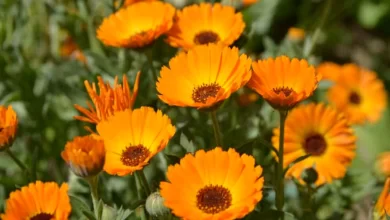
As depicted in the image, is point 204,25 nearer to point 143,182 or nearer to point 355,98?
point 143,182

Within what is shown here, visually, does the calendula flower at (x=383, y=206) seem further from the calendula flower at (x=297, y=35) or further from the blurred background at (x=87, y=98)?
the calendula flower at (x=297, y=35)

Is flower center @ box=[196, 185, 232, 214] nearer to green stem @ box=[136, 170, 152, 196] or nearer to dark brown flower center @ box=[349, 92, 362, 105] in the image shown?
green stem @ box=[136, 170, 152, 196]


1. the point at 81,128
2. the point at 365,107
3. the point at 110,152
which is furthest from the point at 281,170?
the point at 365,107

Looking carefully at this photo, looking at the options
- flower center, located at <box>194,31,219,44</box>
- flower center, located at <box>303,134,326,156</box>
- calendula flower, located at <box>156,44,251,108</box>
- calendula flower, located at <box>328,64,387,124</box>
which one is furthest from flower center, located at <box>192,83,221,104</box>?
calendula flower, located at <box>328,64,387,124</box>

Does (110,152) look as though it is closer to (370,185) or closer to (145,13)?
(145,13)

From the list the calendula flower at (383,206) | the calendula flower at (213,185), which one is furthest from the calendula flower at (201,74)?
the calendula flower at (383,206)

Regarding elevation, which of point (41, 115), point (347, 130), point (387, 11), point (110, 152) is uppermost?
point (387, 11)
